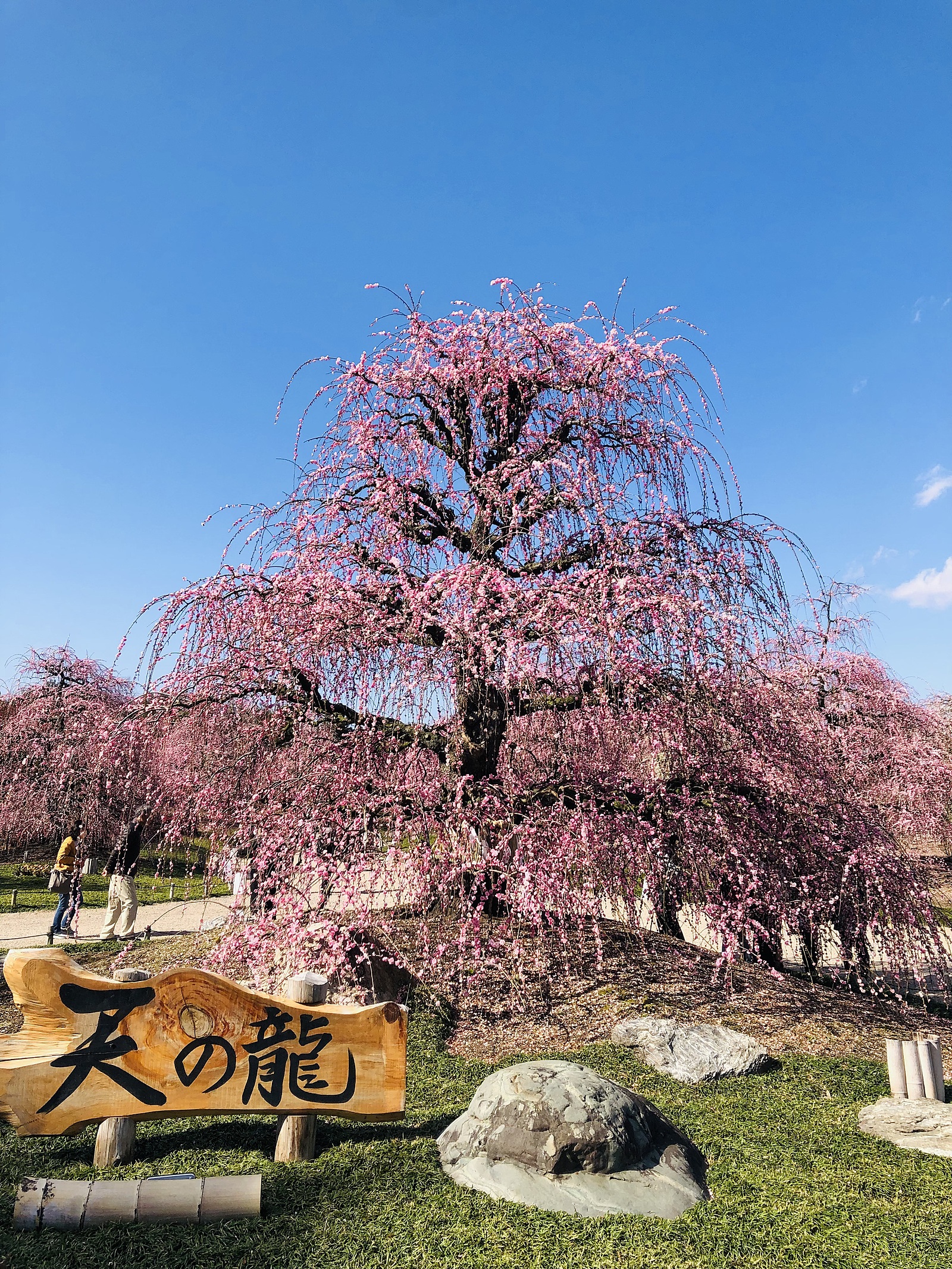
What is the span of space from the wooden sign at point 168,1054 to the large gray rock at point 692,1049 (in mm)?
2692

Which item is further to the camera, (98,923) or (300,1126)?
(98,923)

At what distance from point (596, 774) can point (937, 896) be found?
13355 mm

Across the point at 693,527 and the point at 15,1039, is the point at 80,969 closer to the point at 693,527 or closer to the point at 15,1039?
the point at 15,1039

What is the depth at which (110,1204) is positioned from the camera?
355 centimetres

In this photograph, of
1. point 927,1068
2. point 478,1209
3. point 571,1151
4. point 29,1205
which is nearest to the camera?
point 29,1205

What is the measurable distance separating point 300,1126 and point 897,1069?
14.3 feet

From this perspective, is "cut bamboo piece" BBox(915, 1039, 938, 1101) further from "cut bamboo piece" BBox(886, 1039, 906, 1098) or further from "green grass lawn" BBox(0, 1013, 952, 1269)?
"green grass lawn" BBox(0, 1013, 952, 1269)

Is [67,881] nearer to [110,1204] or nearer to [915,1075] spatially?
[110,1204]

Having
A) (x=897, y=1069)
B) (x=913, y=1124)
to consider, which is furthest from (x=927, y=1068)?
(x=913, y=1124)

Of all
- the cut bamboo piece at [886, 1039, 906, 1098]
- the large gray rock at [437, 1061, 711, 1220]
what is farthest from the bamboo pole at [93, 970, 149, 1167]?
the cut bamboo piece at [886, 1039, 906, 1098]

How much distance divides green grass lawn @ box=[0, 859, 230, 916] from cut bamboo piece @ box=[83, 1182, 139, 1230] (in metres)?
10.2

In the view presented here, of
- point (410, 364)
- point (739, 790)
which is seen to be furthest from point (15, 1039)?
point (410, 364)

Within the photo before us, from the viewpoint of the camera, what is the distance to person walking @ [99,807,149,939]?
11.5 m

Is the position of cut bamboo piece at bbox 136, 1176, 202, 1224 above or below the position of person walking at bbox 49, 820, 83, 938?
below
